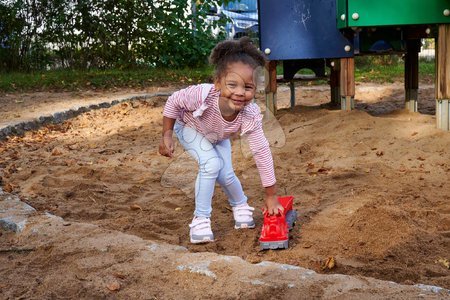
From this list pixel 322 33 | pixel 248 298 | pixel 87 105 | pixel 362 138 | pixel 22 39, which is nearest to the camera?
pixel 248 298

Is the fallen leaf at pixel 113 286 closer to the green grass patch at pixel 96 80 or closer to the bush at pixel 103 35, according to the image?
the green grass patch at pixel 96 80

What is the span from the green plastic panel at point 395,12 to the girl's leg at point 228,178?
2.42 metres

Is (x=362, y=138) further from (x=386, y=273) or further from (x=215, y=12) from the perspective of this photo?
(x=215, y=12)

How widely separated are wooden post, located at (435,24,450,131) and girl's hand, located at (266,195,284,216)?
2.35 m

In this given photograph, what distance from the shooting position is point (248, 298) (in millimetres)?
2139

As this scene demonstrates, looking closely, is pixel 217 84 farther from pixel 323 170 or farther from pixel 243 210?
pixel 323 170

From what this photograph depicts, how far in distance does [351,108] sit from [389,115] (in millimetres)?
408

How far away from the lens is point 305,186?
13.2 feet

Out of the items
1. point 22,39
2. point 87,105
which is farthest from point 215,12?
point 87,105

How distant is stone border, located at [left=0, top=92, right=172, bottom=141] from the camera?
6.30 m

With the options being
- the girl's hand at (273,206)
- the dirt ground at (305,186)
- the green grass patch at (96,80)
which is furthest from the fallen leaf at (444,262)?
the green grass patch at (96,80)

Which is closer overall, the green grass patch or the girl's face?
the girl's face

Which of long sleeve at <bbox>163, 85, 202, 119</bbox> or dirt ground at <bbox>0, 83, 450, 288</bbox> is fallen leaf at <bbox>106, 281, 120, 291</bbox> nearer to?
dirt ground at <bbox>0, 83, 450, 288</bbox>

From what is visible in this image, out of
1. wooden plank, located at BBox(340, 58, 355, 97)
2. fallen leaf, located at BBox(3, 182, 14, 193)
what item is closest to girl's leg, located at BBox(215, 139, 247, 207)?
fallen leaf, located at BBox(3, 182, 14, 193)
